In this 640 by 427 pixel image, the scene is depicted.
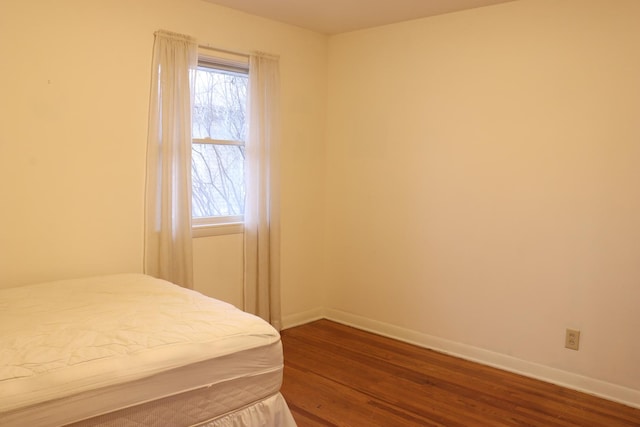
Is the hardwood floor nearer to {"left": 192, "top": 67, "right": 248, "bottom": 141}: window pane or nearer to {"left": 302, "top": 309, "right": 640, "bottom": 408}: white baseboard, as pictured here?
{"left": 302, "top": 309, "right": 640, "bottom": 408}: white baseboard

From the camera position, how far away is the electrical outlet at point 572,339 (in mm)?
3027

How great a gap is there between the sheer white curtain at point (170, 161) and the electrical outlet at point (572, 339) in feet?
A: 7.88

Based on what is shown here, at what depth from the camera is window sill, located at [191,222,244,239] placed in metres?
3.45

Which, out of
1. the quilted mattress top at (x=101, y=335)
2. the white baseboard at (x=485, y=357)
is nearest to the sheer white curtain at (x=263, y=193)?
the white baseboard at (x=485, y=357)

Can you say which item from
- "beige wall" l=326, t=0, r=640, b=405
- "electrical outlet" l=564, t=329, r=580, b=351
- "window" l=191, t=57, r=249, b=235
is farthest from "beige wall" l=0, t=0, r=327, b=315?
"electrical outlet" l=564, t=329, r=580, b=351

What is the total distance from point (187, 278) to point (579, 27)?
9.30ft

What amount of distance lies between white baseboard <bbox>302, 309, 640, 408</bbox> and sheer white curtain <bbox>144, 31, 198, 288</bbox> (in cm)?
125

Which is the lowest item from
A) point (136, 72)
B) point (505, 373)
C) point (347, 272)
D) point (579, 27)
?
point (505, 373)

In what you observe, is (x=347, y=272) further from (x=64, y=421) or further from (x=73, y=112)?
(x=64, y=421)

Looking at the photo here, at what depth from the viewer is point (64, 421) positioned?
1542 millimetres

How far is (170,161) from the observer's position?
3.14 metres

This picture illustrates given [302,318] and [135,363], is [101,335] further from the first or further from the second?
[302,318]

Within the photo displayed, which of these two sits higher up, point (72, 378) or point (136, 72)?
point (136, 72)

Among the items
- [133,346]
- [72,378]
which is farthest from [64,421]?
[133,346]
